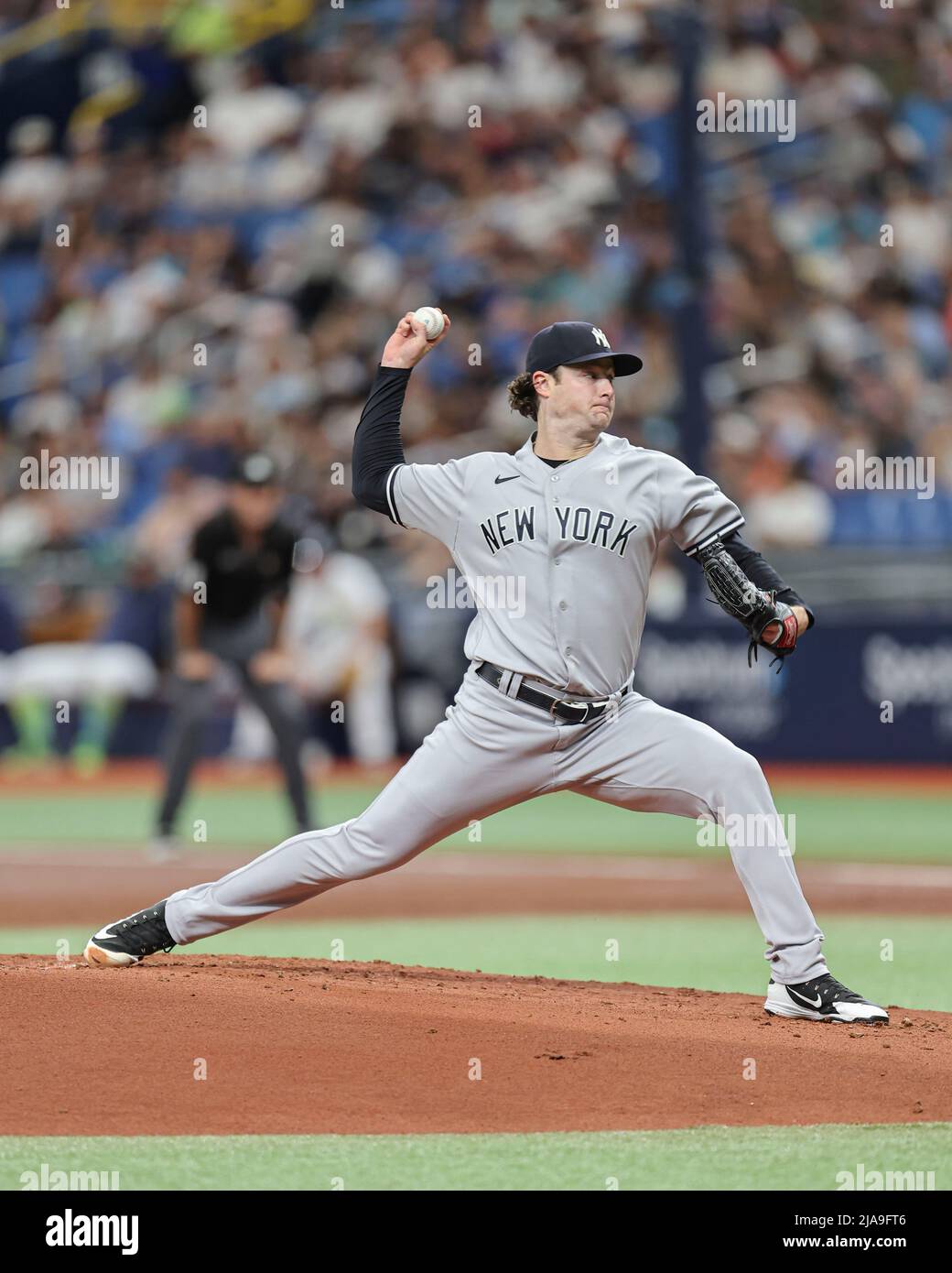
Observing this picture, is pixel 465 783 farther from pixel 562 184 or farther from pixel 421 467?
pixel 562 184

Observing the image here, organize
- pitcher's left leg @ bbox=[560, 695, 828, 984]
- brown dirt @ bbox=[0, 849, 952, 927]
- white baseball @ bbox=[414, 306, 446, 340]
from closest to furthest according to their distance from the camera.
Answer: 1. pitcher's left leg @ bbox=[560, 695, 828, 984]
2. white baseball @ bbox=[414, 306, 446, 340]
3. brown dirt @ bbox=[0, 849, 952, 927]

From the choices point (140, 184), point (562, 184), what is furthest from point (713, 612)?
point (140, 184)

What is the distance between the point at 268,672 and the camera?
39.2ft

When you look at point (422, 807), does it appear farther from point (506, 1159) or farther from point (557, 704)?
point (506, 1159)

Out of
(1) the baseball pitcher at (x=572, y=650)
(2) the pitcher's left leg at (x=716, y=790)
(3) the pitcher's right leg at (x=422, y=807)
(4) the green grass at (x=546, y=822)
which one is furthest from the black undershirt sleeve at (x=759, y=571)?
(4) the green grass at (x=546, y=822)

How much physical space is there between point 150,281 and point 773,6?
698 centimetres

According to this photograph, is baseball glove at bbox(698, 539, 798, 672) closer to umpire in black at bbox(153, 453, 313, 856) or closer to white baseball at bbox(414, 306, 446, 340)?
white baseball at bbox(414, 306, 446, 340)

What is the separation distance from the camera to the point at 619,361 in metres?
6.00

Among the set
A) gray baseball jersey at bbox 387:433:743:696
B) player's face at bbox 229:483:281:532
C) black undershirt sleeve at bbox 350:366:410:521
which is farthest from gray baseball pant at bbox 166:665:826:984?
player's face at bbox 229:483:281:532

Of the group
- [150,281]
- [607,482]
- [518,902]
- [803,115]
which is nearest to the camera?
[607,482]

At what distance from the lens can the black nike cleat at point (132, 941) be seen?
623 centimetres

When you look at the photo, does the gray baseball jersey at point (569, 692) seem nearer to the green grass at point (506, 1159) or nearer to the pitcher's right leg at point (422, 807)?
the pitcher's right leg at point (422, 807)

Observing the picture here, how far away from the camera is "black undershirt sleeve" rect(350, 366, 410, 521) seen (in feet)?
20.0

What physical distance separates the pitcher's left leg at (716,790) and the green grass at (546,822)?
6.34 meters
